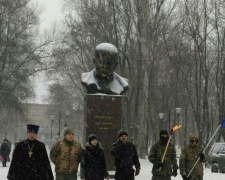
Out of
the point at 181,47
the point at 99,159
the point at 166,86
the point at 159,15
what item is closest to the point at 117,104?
the point at 99,159

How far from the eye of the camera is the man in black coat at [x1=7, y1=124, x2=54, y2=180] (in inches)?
296

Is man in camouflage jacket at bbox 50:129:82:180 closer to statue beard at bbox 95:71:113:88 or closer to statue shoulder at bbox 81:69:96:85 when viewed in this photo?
statue shoulder at bbox 81:69:96:85

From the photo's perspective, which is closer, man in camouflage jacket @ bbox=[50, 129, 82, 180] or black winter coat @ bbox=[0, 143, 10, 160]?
man in camouflage jacket @ bbox=[50, 129, 82, 180]

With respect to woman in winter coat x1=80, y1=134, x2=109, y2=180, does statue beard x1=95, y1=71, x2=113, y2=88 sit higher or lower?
higher

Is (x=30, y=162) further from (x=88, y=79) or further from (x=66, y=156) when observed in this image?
(x=88, y=79)

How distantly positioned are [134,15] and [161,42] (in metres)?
4.00

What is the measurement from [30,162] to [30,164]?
3cm

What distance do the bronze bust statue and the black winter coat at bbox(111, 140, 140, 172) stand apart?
17.4 feet

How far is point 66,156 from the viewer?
8.73 metres

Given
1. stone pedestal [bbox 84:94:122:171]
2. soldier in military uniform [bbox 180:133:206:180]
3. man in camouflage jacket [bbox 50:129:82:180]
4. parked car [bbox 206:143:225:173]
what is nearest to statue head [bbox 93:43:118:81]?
stone pedestal [bbox 84:94:122:171]

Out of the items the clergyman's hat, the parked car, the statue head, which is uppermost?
the statue head

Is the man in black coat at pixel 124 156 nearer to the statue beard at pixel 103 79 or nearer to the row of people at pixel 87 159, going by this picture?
the row of people at pixel 87 159

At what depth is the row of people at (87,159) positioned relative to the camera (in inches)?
299

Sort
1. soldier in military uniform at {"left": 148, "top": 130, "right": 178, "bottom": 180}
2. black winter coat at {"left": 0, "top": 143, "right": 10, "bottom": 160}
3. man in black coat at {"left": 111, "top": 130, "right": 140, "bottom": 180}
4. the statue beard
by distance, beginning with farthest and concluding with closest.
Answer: black winter coat at {"left": 0, "top": 143, "right": 10, "bottom": 160} → the statue beard → soldier in military uniform at {"left": 148, "top": 130, "right": 178, "bottom": 180} → man in black coat at {"left": 111, "top": 130, "right": 140, "bottom": 180}
